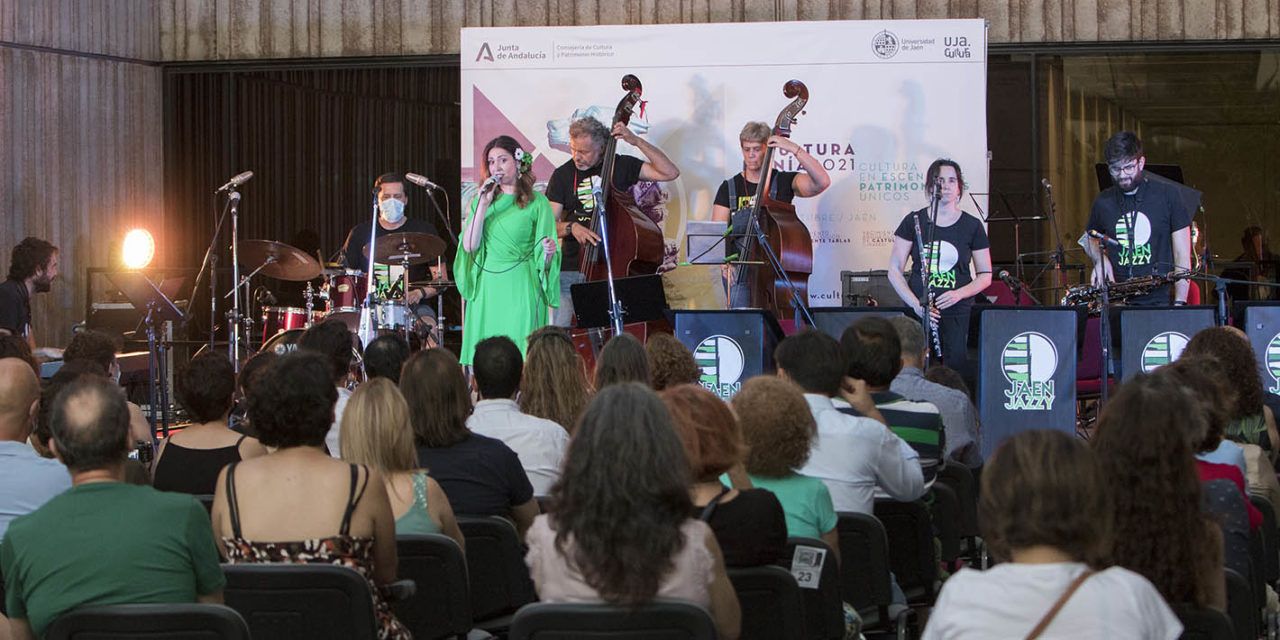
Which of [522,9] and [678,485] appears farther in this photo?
[522,9]

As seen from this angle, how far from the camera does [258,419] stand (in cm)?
343

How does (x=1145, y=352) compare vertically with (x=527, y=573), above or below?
above

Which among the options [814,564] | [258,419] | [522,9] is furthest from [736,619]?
[522,9]

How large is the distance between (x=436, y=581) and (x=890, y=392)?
1852 millimetres

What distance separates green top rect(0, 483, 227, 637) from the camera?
3.02 m

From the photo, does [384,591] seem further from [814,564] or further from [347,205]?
[347,205]

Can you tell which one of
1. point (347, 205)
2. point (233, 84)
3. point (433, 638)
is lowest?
point (433, 638)

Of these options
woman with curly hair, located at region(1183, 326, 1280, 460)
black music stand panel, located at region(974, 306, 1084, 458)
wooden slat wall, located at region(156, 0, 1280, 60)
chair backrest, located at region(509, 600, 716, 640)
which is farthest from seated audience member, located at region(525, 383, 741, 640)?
wooden slat wall, located at region(156, 0, 1280, 60)

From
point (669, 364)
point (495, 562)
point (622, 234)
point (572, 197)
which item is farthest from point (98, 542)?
point (572, 197)

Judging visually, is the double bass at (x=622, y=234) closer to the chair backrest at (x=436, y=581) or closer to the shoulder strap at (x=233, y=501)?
the chair backrest at (x=436, y=581)

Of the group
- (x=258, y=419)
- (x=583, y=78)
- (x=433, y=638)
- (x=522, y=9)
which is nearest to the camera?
(x=258, y=419)

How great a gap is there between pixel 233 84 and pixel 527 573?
31.9 feet

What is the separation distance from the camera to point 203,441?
14.7 feet

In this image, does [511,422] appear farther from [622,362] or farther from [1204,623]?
[1204,623]
